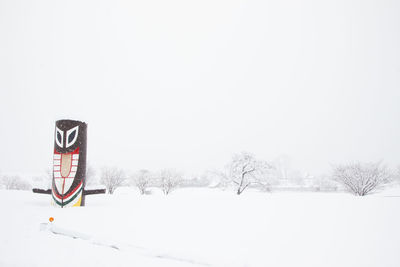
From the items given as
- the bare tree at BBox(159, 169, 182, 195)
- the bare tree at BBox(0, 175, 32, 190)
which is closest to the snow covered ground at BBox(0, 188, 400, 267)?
the bare tree at BBox(159, 169, 182, 195)

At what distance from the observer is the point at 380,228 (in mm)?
4156

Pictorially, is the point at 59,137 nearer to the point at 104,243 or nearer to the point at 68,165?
the point at 68,165

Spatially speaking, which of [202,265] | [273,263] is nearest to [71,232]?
[202,265]

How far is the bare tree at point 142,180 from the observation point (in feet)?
112

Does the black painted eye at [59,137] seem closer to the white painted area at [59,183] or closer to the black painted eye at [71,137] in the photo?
the black painted eye at [71,137]

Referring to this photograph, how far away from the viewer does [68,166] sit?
8891 millimetres

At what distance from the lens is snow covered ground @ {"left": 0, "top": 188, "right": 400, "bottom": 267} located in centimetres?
339

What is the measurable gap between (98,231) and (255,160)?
22893 mm

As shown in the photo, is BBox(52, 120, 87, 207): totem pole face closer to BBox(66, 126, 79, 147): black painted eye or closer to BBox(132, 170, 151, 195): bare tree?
BBox(66, 126, 79, 147): black painted eye

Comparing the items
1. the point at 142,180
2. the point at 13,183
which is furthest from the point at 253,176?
the point at 13,183

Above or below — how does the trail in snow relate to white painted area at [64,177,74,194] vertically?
below

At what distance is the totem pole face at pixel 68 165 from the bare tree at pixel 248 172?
19574 mm

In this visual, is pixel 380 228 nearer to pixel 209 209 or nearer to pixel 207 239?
Answer: pixel 207 239

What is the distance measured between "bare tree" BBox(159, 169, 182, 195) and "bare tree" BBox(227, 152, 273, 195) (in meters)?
11.4
